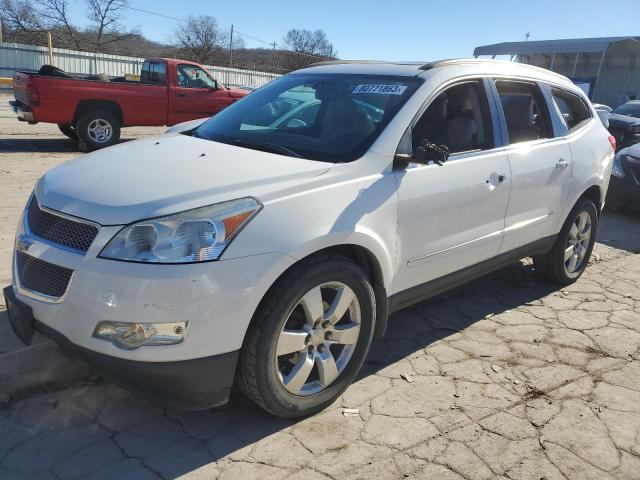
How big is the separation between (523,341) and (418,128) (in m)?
1.75

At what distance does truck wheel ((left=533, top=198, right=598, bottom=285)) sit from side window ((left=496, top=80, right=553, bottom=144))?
2.89 feet

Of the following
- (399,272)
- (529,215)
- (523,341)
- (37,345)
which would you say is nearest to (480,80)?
(529,215)

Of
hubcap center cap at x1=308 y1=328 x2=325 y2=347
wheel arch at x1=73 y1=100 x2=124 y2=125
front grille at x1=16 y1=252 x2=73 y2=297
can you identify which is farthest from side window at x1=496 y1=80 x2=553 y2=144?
wheel arch at x1=73 y1=100 x2=124 y2=125

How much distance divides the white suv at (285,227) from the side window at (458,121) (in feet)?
0.04

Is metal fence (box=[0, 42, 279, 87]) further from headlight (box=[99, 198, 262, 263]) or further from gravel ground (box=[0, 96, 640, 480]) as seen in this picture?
headlight (box=[99, 198, 262, 263])

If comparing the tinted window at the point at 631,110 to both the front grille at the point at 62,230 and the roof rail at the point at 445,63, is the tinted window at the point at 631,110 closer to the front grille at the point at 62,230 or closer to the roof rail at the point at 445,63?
the roof rail at the point at 445,63

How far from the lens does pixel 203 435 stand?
2744 mm

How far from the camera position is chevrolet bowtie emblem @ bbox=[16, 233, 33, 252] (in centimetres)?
264

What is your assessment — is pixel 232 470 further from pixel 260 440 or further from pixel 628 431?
pixel 628 431

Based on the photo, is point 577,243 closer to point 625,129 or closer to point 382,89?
point 382,89

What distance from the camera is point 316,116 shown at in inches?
140

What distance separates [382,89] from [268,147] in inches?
31.7

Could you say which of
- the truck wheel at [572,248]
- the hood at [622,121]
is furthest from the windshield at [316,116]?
the hood at [622,121]

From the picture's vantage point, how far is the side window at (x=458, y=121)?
3.41 m
